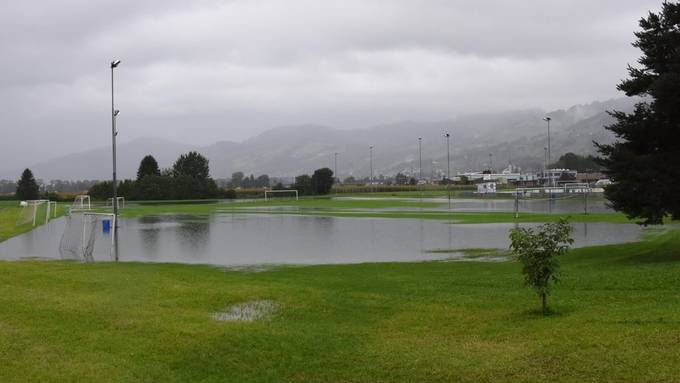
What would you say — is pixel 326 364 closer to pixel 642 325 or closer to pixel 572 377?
pixel 572 377

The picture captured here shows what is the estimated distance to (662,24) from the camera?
20438 mm

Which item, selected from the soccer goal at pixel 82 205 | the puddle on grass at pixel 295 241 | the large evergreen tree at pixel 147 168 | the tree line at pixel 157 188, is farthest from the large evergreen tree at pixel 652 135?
the large evergreen tree at pixel 147 168

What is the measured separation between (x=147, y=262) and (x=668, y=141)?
1725 centimetres

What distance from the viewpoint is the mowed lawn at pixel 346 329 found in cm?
780

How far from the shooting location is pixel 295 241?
2912cm

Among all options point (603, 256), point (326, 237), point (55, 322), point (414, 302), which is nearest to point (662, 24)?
point (603, 256)

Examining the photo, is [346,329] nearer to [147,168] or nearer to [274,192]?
[147,168]

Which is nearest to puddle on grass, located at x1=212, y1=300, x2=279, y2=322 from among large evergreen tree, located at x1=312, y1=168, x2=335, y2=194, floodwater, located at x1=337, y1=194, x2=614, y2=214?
floodwater, located at x1=337, y1=194, x2=614, y2=214

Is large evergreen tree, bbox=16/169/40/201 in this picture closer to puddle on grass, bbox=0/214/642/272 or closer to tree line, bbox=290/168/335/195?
tree line, bbox=290/168/335/195

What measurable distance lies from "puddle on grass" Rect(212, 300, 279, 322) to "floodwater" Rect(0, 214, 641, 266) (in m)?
8.63

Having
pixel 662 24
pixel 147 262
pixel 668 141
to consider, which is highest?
pixel 662 24

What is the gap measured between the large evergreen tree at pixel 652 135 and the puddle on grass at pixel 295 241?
5869 mm

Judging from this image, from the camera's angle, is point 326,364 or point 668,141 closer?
point 326,364

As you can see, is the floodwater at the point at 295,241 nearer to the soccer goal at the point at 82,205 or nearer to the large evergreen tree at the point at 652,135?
the large evergreen tree at the point at 652,135
